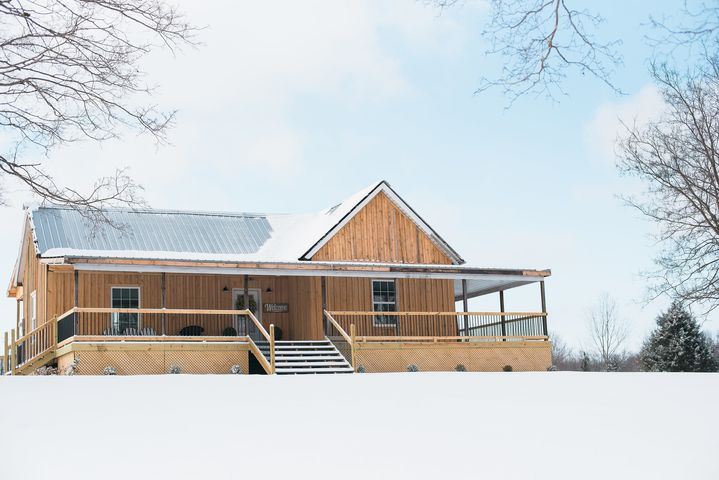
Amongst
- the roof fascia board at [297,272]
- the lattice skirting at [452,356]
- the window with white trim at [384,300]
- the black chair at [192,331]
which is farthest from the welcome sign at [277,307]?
the lattice skirting at [452,356]

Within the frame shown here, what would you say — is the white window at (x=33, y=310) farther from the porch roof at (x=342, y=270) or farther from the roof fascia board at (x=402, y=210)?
the roof fascia board at (x=402, y=210)

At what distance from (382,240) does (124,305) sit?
8.98 m

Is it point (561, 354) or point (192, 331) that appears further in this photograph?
point (561, 354)

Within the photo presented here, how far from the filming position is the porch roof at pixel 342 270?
24.7 metres

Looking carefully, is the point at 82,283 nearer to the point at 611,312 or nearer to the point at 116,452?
the point at 116,452

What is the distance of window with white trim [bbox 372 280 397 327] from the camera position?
2962 cm

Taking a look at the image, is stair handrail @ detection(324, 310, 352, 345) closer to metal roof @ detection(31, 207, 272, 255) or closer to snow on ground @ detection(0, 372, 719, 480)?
metal roof @ detection(31, 207, 272, 255)

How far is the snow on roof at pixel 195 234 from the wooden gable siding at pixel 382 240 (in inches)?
11.9

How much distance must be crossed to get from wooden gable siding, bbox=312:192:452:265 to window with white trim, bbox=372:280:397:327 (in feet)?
2.84

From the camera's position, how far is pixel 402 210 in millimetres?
30734

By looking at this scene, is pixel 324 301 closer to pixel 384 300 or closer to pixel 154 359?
pixel 384 300

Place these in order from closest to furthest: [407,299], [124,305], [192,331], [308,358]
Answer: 1. [308,358]
2. [192,331]
3. [124,305]
4. [407,299]

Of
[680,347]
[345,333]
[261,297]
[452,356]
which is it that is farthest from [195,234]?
[680,347]

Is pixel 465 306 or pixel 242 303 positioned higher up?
pixel 242 303
